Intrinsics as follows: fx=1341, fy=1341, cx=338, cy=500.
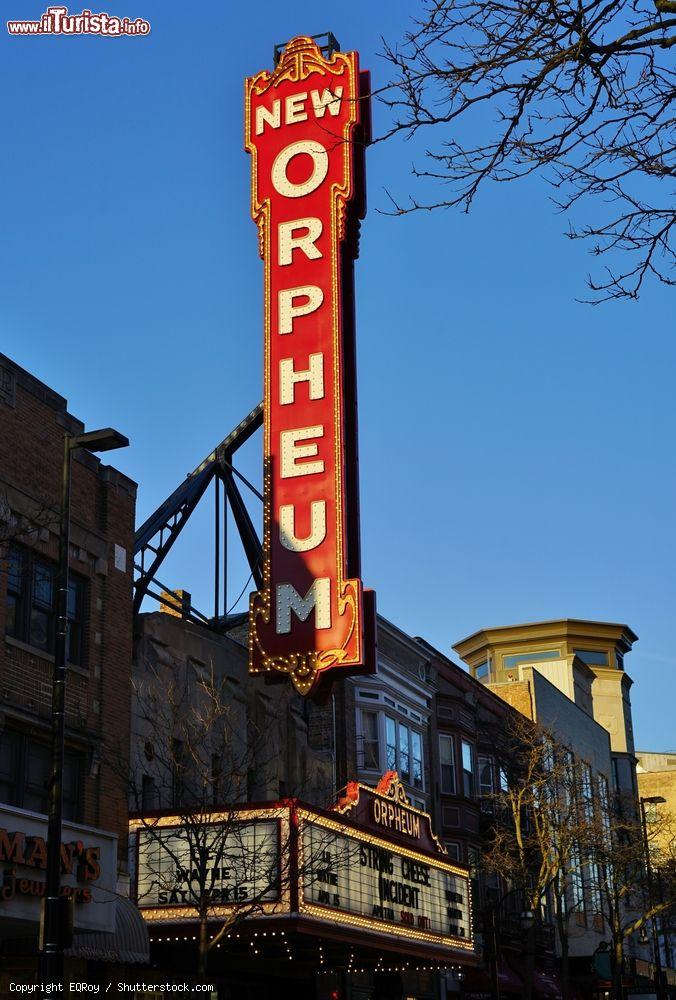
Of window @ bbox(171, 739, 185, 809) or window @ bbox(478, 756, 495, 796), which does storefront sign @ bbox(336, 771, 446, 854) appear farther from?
window @ bbox(478, 756, 495, 796)

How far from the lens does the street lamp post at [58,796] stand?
1585cm

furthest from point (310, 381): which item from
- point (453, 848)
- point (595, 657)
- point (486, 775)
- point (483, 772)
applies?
point (595, 657)

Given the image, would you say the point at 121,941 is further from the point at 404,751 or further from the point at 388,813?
the point at 404,751

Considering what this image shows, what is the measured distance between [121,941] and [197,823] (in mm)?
2328

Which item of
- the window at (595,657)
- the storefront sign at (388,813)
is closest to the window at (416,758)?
the storefront sign at (388,813)

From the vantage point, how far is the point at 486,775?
2090 inches

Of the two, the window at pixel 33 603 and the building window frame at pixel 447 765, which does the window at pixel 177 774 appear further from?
the building window frame at pixel 447 765

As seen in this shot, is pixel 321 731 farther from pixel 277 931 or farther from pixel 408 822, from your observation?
pixel 277 931

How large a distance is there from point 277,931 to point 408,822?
7.93 meters

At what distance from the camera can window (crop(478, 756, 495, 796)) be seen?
52.5 meters

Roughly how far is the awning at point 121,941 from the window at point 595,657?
6998 centimetres

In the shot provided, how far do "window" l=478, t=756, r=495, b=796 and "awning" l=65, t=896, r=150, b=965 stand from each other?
98.6 feet

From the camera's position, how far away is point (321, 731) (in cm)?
3866

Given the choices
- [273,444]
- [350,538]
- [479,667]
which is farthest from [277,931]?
[479,667]
